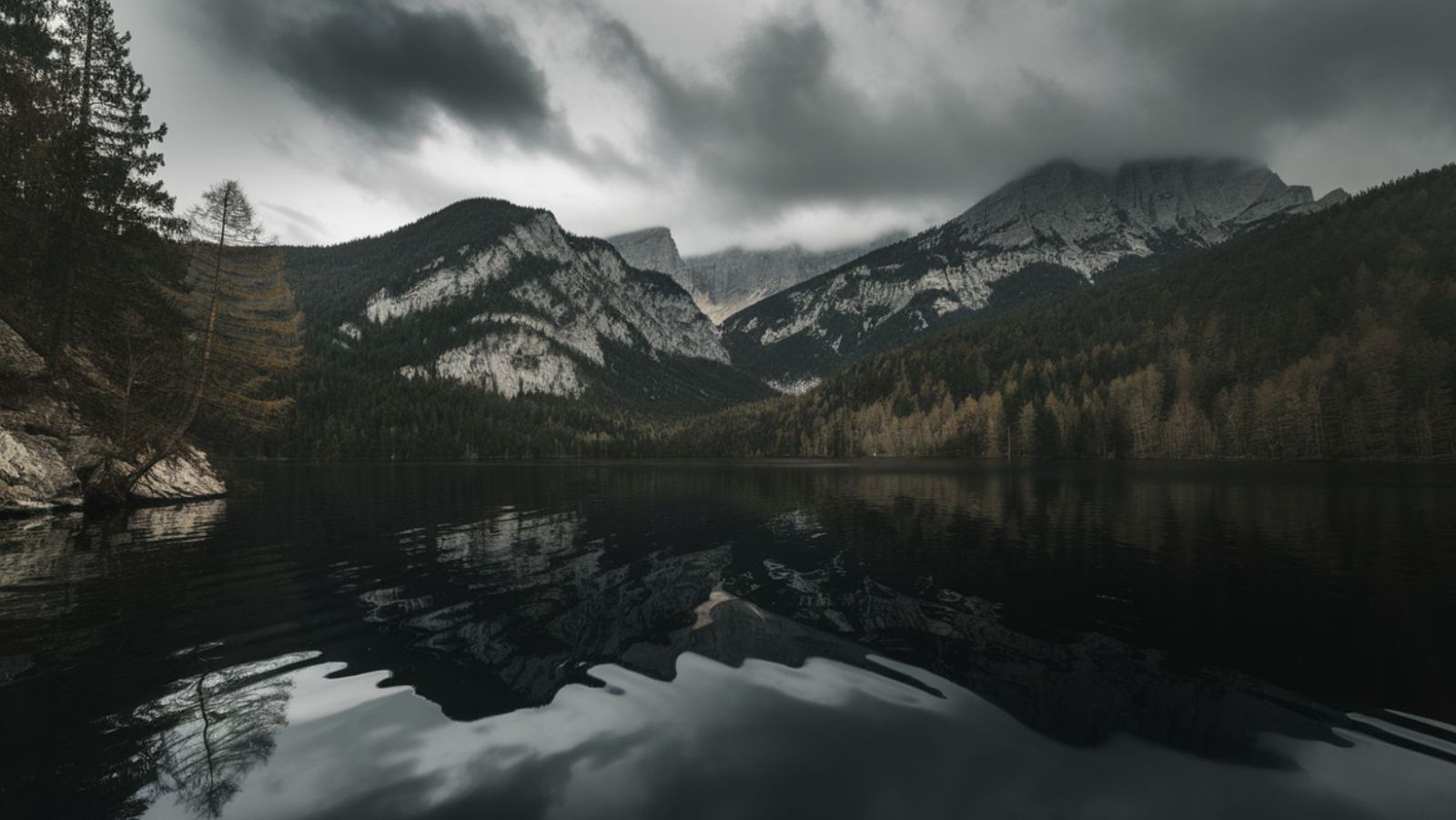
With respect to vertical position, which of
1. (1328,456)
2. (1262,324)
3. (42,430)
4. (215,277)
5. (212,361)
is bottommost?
(1328,456)

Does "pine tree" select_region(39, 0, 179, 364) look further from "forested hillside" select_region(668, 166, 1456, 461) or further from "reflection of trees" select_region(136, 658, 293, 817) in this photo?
"forested hillside" select_region(668, 166, 1456, 461)

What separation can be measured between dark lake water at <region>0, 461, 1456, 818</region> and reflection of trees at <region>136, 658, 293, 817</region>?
0.06 metres

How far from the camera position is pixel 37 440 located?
115 ft

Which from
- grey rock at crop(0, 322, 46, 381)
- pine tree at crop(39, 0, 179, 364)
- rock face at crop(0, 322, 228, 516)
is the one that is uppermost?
pine tree at crop(39, 0, 179, 364)

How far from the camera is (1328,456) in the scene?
121 meters

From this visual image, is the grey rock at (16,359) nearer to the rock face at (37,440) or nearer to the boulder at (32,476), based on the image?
the rock face at (37,440)

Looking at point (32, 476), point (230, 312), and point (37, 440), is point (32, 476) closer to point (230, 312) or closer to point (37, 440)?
point (37, 440)

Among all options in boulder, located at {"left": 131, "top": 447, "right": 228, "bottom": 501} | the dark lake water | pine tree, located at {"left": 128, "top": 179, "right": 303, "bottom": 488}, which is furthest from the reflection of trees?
boulder, located at {"left": 131, "top": 447, "right": 228, "bottom": 501}

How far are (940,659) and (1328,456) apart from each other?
164878 mm

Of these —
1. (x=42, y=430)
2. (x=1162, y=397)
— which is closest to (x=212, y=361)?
(x=42, y=430)

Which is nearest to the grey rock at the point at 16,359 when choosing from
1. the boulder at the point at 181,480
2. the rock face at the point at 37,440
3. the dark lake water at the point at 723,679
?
the rock face at the point at 37,440

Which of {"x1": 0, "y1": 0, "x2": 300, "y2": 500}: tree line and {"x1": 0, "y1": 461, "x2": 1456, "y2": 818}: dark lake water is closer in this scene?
{"x1": 0, "y1": 461, "x2": 1456, "y2": 818}: dark lake water

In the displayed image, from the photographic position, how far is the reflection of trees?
8211 mm

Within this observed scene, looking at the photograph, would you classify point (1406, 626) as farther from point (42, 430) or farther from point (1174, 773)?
point (42, 430)
